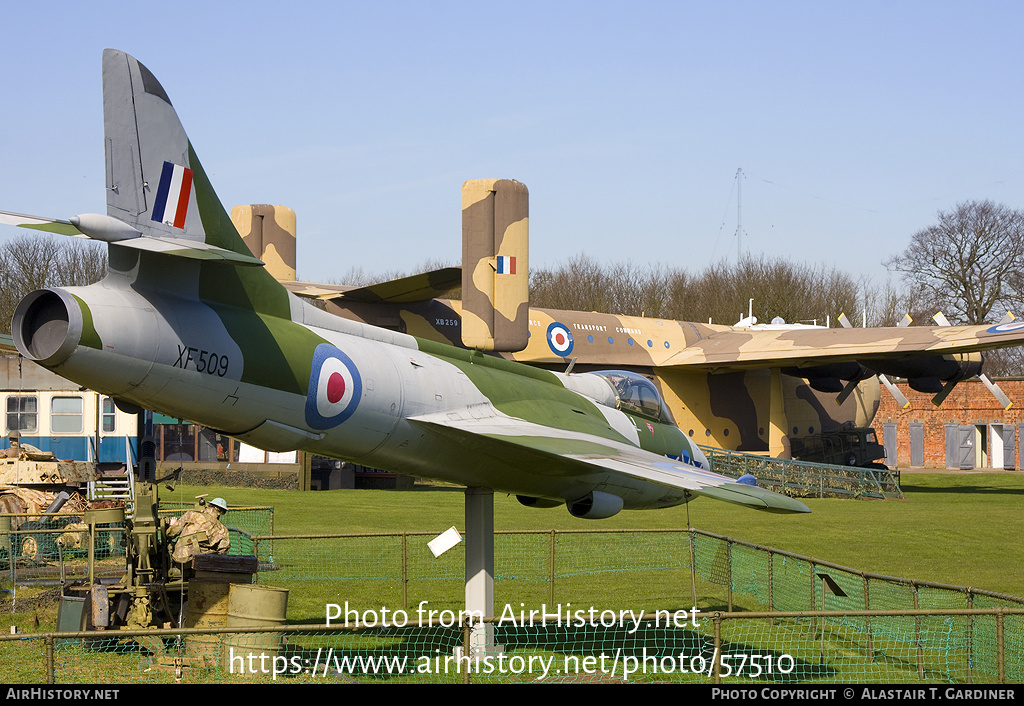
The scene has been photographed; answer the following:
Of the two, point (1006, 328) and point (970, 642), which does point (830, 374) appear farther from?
point (970, 642)

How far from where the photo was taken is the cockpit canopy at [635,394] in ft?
42.0

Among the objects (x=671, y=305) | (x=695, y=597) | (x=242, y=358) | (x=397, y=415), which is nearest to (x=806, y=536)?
(x=695, y=597)

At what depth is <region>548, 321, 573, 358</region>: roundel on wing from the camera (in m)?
A: 31.4

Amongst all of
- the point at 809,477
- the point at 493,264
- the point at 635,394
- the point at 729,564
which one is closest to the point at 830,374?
the point at 809,477

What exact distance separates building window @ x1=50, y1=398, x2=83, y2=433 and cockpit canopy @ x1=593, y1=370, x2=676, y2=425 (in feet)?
63.8

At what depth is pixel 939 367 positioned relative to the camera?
Answer: 113 ft

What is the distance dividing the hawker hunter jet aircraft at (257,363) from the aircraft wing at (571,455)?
26mm

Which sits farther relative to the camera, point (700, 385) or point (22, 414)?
point (700, 385)

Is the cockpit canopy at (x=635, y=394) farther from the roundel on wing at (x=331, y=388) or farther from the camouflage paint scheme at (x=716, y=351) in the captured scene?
the camouflage paint scheme at (x=716, y=351)

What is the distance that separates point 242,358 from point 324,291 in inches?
824

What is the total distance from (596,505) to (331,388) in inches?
146

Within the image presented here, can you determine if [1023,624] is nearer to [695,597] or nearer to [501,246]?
[695,597]

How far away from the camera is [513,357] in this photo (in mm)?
30438

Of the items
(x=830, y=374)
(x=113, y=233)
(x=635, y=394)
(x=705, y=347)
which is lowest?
(x=635, y=394)
